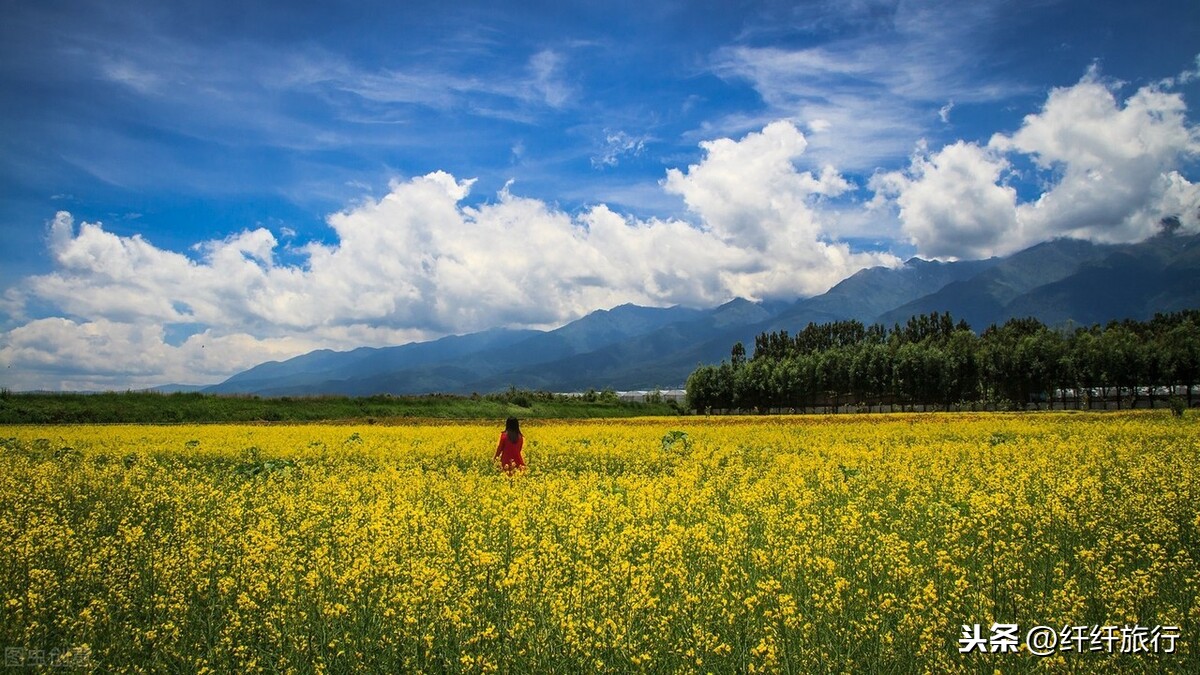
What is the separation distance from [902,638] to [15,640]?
806 cm

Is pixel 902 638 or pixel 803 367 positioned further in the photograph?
pixel 803 367

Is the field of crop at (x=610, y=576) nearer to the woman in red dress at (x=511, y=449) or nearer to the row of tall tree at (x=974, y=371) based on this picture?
the woman in red dress at (x=511, y=449)

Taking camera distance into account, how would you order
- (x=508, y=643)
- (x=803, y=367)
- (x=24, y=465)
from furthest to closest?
(x=803, y=367), (x=24, y=465), (x=508, y=643)

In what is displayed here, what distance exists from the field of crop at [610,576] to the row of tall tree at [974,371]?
252ft

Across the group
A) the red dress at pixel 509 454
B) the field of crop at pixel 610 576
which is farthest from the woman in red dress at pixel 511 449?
the field of crop at pixel 610 576

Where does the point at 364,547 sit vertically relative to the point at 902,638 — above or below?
above

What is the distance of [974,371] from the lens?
85.4m

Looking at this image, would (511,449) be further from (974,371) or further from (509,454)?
(974,371)

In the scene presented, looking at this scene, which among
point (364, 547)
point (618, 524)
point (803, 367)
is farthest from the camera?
point (803, 367)

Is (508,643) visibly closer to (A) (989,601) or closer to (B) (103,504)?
(A) (989,601)

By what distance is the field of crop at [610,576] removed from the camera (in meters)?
5.86

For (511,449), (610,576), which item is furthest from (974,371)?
(610,576)

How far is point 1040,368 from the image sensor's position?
265 ft

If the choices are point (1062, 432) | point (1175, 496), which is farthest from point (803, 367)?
point (1175, 496)
